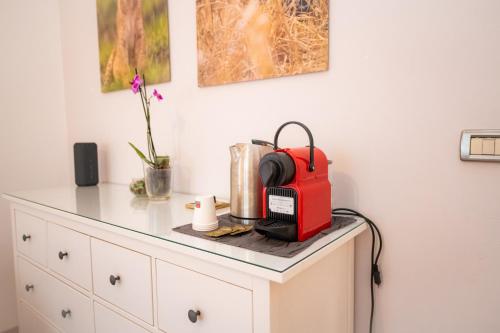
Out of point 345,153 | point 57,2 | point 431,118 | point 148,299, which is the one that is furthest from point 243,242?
point 57,2

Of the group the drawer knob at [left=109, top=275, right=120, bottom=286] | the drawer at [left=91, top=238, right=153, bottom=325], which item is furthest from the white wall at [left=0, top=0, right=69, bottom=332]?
the drawer knob at [left=109, top=275, right=120, bottom=286]

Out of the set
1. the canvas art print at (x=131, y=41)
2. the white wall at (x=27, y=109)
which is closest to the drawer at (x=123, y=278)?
the canvas art print at (x=131, y=41)

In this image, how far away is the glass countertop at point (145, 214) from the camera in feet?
2.27

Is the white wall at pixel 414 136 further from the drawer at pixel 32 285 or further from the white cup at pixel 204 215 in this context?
the drawer at pixel 32 285

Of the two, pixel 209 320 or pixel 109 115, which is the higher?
pixel 109 115

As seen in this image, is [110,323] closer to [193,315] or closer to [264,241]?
[193,315]

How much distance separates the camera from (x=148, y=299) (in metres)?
0.91

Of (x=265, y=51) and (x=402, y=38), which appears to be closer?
(x=402, y=38)

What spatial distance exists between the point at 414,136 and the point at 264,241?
0.53 meters

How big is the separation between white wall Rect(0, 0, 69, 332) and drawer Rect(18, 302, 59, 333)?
0.52 m

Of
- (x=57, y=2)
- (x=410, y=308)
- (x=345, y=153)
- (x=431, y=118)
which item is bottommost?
(x=410, y=308)

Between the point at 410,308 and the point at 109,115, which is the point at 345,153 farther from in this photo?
the point at 109,115

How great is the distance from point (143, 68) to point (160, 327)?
48.9 inches

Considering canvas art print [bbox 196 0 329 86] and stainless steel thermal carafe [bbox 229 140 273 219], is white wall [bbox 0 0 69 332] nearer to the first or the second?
canvas art print [bbox 196 0 329 86]
